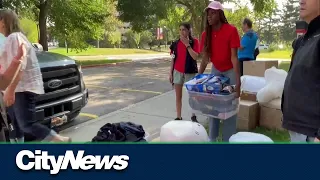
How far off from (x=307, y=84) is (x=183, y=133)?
133 centimetres

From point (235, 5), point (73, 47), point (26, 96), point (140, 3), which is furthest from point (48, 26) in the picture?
point (26, 96)

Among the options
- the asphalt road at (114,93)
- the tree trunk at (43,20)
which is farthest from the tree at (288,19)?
the asphalt road at (114,93)

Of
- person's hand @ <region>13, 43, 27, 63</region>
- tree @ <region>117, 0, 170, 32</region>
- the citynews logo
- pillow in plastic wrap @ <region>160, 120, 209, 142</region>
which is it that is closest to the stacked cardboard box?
pillow in plastic wrap @ <region>160, 120, 209, 142</region>

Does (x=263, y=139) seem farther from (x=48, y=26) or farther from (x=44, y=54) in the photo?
(x=48, y=26)

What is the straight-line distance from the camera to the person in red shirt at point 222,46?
361cm

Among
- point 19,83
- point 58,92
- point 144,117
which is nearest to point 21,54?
point 19,83

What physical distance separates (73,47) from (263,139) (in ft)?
68.7

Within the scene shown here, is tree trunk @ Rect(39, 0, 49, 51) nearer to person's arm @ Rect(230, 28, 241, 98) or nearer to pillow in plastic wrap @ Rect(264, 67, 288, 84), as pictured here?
pillow in plastic wrap @ Rect(264, 67, 288, 84)

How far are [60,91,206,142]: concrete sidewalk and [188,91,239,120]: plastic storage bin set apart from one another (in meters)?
1.11

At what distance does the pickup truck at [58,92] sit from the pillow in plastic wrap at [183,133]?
176cm

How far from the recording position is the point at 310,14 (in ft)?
6.59

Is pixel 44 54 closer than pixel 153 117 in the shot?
Yes

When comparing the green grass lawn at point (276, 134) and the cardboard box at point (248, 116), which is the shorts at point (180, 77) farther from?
the green grass lawn at point (276, 134)

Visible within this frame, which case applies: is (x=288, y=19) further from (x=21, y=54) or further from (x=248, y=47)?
(x=21, y=54)
